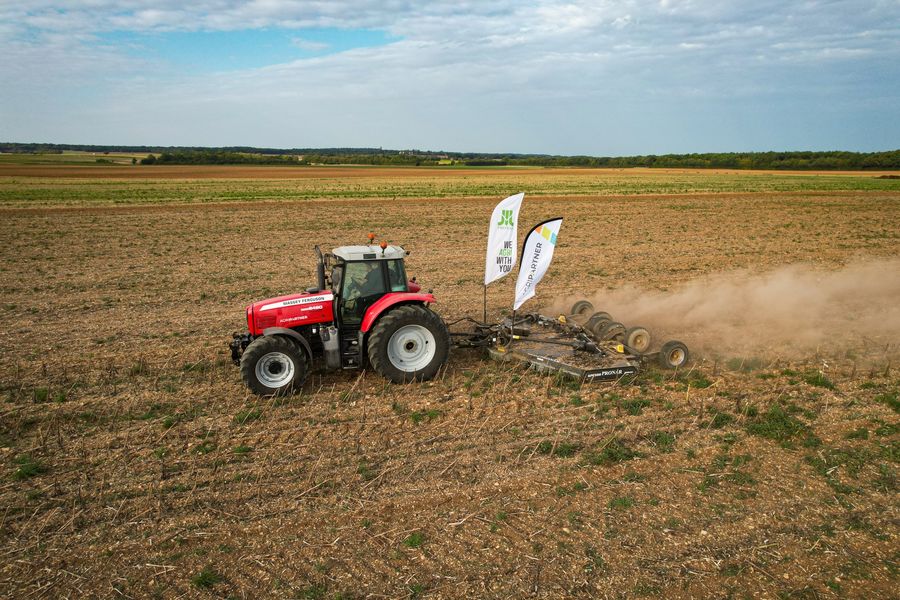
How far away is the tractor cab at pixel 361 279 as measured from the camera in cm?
856

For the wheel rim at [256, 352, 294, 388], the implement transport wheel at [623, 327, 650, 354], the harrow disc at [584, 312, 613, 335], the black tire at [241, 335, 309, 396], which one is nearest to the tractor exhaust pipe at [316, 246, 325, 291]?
the black tire at [241, 335, 309, 396]

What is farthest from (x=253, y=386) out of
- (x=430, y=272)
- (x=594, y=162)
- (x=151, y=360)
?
(x=594, y=162)

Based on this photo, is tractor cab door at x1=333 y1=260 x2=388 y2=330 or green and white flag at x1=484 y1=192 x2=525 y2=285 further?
green and white flag at x1=484 y1=192 x2=525 y2=285

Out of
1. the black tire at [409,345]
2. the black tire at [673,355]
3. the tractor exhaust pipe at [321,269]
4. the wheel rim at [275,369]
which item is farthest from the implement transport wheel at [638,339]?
the wheel rim at [275,369]

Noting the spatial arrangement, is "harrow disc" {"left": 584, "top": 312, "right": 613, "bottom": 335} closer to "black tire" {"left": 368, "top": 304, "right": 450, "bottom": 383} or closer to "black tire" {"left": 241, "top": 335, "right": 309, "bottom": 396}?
"black tire" {"left": 368, "top": 304, "right": 450, "bottom": 383}

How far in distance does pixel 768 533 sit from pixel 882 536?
3.29 feet

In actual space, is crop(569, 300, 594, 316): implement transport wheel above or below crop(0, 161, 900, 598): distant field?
above

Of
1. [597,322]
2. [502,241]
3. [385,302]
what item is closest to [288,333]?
[385,302]

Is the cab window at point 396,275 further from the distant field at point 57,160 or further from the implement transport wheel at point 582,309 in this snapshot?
the distant field at point 57,160

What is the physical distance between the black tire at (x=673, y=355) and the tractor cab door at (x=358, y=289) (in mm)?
4407

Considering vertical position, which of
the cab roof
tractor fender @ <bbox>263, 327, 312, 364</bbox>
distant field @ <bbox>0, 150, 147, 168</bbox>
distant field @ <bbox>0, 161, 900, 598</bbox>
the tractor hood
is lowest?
distant field @ <bbox>0, 161, 900, 598</bbox>

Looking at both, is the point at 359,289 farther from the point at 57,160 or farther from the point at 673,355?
the point at 57,160

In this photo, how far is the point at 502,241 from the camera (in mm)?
9562

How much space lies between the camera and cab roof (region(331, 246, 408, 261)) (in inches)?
336
